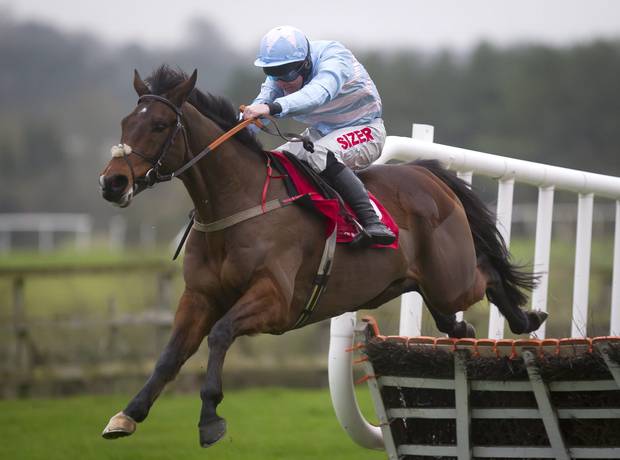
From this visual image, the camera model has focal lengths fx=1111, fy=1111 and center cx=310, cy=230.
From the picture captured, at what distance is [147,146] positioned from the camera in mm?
4887

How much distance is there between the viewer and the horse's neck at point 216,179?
17.1 feet

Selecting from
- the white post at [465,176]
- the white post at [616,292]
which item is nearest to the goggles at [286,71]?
the white post at [465,176]

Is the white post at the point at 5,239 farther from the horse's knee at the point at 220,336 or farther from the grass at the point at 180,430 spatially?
the horse's knee at the point at 220,336

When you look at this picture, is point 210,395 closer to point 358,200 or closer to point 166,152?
point 166,152

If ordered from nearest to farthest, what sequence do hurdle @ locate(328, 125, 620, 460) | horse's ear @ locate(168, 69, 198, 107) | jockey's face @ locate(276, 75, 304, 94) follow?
hurdle @ locate(328, 125, 620, 460)
horse's ear @ locate(168, 69, 198, 107)
jockey's face @ locate(276, 75, 304, 94)

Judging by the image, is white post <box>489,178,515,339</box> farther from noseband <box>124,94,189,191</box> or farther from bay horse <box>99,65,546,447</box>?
noseband <box>124,94,189,191</box>

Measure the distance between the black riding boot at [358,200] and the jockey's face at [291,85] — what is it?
0.44m

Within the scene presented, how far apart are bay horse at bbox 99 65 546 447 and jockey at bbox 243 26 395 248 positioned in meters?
0.19

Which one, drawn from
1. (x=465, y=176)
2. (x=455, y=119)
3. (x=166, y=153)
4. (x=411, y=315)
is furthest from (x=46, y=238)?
(x=166, y=153)

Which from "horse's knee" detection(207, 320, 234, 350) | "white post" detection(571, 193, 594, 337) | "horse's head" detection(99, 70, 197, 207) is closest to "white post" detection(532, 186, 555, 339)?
"white post" detection(571, 193, 594, 337)

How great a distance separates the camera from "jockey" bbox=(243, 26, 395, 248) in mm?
5355

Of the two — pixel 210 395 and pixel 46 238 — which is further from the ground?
pixel 210 395

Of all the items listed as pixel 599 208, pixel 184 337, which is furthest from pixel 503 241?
pixel 599 208

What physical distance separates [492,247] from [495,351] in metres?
2.10
